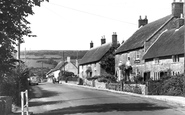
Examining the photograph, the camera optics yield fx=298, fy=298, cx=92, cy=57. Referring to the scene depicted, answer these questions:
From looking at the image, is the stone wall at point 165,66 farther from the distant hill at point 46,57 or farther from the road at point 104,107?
the distant hill at point 46,57

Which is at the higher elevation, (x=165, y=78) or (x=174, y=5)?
(x=174, y=5)

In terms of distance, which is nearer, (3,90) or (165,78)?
(3,90)

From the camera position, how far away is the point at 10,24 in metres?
13.7

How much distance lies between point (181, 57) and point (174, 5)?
1098 cm

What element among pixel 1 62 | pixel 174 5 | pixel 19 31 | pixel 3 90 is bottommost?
pixel 3 90

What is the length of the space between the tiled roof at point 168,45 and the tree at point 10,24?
1887 cm

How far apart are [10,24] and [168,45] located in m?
23.1

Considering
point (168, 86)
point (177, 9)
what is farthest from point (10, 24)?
point (177, 9)

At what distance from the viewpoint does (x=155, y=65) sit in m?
34.9

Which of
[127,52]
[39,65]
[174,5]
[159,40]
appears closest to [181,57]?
[159,40]

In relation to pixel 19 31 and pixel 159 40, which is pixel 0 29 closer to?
pixel 19 31

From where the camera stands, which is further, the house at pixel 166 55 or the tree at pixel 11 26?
the house at pixel 166 55

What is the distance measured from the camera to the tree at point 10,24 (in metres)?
13.5

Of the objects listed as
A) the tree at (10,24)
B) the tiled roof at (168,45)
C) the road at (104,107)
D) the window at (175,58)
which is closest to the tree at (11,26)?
the tree at (10,24)
